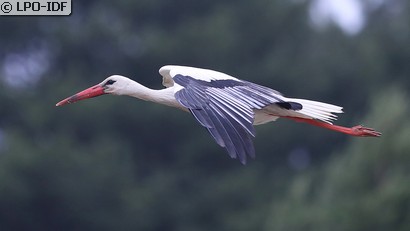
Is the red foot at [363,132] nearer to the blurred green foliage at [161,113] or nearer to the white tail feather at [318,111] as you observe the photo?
the white tail feather at [318,111]

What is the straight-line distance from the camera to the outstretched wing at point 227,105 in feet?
31.9

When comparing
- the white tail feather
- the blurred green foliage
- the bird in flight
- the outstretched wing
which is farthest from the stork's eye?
the blurred green foliage

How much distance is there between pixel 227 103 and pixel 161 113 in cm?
2190

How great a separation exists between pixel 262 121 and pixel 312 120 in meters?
0.70

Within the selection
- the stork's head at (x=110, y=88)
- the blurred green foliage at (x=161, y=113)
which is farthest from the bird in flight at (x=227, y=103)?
the blurred green foliage at (x=161, y=113)

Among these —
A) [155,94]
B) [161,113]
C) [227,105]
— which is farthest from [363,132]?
[161,113]

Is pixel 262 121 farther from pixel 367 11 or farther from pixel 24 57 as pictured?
pixel 367 11

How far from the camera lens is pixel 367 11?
144 feet

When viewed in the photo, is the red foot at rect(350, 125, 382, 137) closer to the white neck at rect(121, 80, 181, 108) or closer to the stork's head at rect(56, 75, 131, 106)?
the white neck at rect(121, 80, 181, 108)

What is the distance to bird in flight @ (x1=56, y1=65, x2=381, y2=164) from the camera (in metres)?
9.82

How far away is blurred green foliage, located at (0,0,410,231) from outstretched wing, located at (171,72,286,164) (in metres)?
15.0

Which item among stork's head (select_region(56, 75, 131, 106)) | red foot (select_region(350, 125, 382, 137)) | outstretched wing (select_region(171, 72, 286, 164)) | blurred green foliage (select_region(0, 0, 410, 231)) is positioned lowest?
blurred green foliage (select_region(0, 0, 410, 231))

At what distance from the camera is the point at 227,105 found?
10445 mm

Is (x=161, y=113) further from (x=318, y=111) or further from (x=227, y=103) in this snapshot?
(x=227, y=103)
